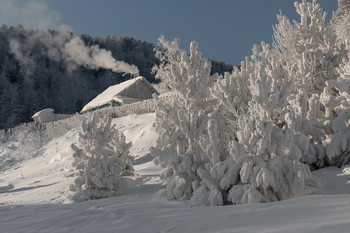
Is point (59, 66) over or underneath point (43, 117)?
over

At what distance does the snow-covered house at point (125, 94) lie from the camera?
35312 mm

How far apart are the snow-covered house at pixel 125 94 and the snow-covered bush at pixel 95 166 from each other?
22363 mm

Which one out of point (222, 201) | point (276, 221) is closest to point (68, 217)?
point (222, 201)

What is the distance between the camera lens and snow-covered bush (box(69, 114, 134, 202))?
439 inches

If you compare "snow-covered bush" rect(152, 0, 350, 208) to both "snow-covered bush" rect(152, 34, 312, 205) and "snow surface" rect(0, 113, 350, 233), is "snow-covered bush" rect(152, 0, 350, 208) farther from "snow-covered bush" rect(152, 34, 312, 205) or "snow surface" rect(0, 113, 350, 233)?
"snow surface" rect(0, 113, 350, 233)

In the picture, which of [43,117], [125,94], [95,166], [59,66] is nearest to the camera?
[95,166]

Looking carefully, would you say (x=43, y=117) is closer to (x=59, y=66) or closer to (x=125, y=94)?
(x=125, y=94)

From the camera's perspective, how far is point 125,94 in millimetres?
36625

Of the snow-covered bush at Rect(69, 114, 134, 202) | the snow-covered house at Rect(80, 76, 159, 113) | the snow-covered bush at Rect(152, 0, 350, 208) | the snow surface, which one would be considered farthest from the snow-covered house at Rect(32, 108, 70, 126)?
the snow-covered bush at Rect(152, 0, 350, 208)

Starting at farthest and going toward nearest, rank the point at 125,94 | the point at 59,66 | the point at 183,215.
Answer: the point at 59,66 < the point at 125,94 < the point at 183,215

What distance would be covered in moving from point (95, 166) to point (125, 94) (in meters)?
25.5

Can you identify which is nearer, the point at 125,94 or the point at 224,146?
the point at 224,146

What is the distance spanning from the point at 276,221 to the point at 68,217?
3.89m

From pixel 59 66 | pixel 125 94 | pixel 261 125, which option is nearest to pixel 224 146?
pixel 261 125
